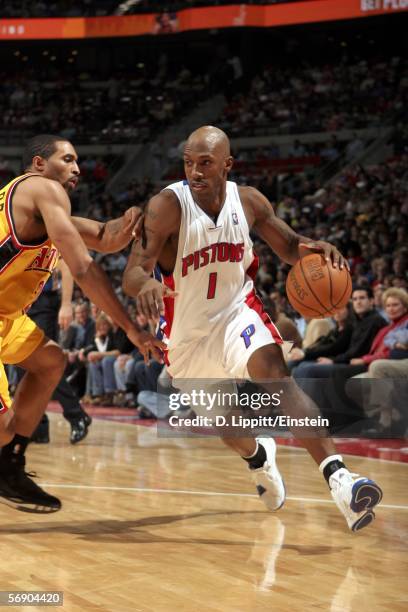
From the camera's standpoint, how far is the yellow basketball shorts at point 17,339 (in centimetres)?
381

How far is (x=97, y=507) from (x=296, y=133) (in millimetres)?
17501

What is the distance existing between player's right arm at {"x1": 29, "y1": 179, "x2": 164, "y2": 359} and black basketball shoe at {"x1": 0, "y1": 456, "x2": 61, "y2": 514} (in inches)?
39.7

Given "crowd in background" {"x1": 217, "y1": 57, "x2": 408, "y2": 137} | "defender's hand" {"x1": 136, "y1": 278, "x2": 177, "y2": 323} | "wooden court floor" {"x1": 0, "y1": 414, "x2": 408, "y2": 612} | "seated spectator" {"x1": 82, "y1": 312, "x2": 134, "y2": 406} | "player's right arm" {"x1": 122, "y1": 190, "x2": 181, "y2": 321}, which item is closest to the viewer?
"wooden court floor" {"x1": 0, "y1": 414, "x2": 408, "y2": 612}

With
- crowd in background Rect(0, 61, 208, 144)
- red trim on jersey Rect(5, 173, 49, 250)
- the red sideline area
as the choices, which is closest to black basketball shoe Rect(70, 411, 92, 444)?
the red sideline area

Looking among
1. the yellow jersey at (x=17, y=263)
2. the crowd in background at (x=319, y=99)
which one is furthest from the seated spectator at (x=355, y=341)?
the crowd in background at (x=319, y=99)

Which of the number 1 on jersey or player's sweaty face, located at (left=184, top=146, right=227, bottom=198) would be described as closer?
player's sweaty face, located at (left=184, top=146, right=227, bottom=198)

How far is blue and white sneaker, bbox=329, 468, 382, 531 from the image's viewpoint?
3434 millimetres

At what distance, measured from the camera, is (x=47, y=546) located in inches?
142

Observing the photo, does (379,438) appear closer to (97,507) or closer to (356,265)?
(97,507)

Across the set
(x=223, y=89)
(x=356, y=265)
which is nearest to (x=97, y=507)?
(x=356, y=265)

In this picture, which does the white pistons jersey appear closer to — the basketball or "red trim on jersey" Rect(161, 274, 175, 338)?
"red trim on jersey" Rect(161, 274, 175, 338)

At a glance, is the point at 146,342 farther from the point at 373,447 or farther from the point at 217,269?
the point at 373,447

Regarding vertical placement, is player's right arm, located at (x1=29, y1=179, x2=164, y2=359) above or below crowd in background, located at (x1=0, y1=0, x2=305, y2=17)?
below

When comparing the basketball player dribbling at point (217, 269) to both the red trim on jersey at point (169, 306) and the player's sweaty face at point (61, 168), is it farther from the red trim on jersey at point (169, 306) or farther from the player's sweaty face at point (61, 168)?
the player's sweaty face at point (61, 168)
